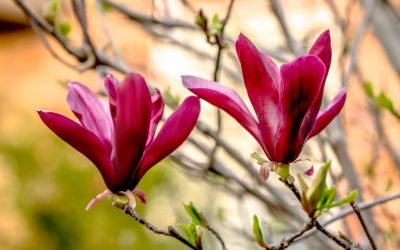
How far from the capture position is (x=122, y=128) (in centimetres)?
46

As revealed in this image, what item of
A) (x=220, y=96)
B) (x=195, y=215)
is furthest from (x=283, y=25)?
(x=220, y=96)

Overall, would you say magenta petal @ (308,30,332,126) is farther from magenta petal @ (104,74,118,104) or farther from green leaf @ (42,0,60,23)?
green leaf @ (42,0,60,23)

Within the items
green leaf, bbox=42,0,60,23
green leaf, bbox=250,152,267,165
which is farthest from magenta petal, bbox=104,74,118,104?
green leaf, bbox=42,0,60,23

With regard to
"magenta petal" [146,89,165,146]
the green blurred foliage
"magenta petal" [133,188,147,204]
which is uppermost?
"magenta petal" [146,89,165,146]

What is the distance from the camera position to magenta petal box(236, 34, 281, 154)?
448 millimetres

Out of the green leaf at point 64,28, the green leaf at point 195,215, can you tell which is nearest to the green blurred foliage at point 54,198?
the green leaf at point 64,28

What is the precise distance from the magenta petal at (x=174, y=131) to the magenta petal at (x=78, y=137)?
0.03 meters

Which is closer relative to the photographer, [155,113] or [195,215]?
[155,113]

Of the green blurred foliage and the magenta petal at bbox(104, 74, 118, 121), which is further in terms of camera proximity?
the green blurred foliage

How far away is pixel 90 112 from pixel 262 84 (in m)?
0.13

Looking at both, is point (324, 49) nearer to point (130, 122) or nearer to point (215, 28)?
point (130, 122)

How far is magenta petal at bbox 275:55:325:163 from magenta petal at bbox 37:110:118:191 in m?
0.13

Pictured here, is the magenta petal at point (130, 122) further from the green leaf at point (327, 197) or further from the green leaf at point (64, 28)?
the green leaf at point (64, 28)

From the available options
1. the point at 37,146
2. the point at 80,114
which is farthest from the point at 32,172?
the point at 80,114
